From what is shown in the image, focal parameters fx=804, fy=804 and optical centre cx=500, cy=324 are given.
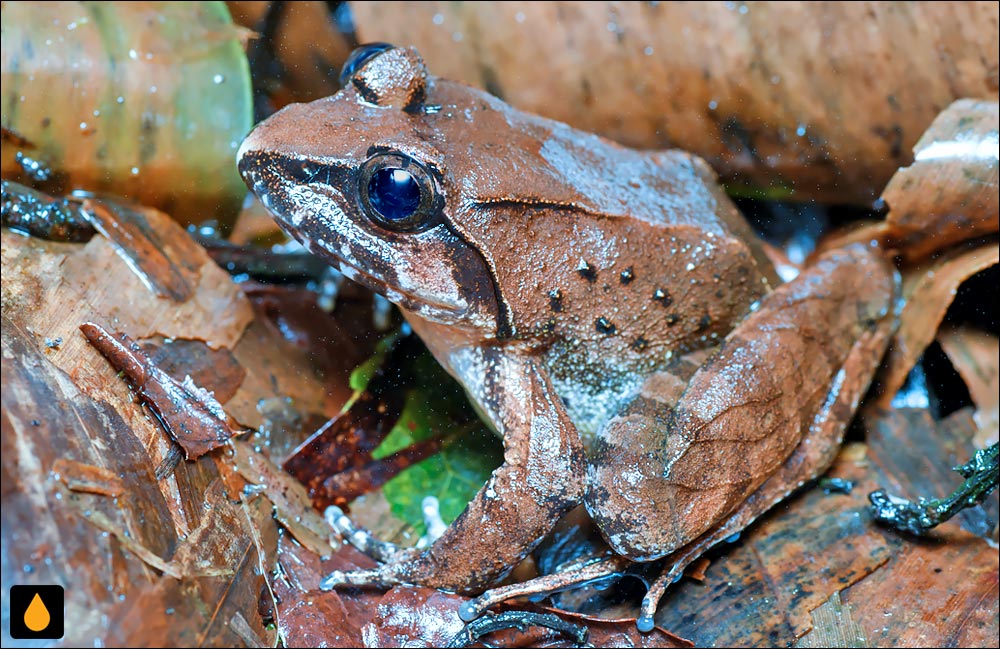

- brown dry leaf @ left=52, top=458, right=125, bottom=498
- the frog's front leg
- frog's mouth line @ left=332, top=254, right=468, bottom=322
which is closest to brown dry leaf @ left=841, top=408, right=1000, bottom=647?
the frog's front leg

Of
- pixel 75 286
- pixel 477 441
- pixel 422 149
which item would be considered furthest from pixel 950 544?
pixel 75 286

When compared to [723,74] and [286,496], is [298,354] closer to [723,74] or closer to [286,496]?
[286,496]

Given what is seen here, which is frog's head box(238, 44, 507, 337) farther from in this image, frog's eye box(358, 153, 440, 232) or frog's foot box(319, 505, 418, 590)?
frog's foot box(319, 505, 418, 590)

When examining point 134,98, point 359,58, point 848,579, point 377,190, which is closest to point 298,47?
point 134,98

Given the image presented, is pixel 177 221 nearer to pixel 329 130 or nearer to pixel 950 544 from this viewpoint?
pixel 329 130

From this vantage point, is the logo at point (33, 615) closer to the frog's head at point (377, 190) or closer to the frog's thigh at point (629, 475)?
the frog's head at point (377, 190)

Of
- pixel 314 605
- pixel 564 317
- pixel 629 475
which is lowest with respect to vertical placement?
pixel 314 605
